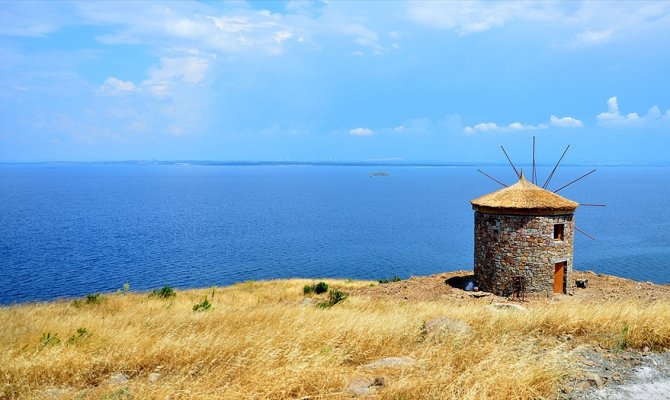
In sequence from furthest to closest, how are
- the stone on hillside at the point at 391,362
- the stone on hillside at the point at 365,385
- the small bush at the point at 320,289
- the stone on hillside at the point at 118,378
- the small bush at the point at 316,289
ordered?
1. the small bush at the point at 320,289
2. the small bush at the point at 316,289
3. the stone on hillside at the point at 391,362
4. the stone on hillside at the point at 118,378
5. the stone on hillside at the point at 365,385

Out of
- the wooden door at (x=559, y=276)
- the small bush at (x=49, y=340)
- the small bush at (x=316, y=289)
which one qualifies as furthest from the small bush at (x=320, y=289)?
the small bush at (x=49, y=340)

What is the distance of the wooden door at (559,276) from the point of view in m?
21.6

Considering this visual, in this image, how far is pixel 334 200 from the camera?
405ft

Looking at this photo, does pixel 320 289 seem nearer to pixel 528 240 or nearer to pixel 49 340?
pixel 528 240

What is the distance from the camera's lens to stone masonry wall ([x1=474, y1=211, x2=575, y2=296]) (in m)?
20.9

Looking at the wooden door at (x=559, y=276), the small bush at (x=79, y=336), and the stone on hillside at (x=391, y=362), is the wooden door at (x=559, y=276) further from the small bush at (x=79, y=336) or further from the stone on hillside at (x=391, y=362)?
the small bush at (x=79, y=336)

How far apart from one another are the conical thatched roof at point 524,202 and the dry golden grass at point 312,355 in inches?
470

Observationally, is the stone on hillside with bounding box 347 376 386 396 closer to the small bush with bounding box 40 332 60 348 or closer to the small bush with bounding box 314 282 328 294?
the small bush with bounding box 40 332 60 348

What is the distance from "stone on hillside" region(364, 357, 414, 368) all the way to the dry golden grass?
4.3 inches

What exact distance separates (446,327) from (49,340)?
6527 millimetres

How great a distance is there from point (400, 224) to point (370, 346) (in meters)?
71.2

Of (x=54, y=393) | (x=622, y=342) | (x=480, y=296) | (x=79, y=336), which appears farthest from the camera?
(x=480, y=296)

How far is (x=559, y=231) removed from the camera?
842 inches

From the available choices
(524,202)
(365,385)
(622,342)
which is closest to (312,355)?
(365,385)
